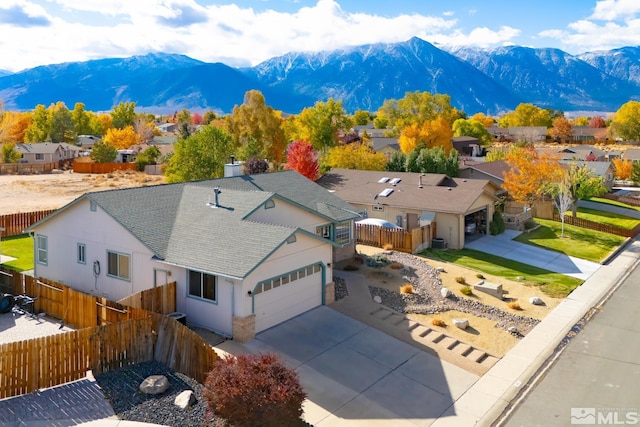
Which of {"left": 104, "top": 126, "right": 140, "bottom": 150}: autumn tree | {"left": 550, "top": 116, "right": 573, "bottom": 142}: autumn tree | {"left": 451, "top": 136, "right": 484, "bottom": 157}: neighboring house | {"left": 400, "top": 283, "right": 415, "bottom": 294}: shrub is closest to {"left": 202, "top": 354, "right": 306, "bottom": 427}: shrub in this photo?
{"left": 400, "top": 283, "right": 415, "bottom": 294}: shrub

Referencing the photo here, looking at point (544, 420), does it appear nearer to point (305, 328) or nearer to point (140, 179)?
point (305, 328)

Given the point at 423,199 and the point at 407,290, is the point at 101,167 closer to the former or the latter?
the point at 423,199

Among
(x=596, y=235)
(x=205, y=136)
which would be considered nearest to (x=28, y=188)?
(x=205, y=136)

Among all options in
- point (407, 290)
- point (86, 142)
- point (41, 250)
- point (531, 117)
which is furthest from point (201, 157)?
point (531, 117)

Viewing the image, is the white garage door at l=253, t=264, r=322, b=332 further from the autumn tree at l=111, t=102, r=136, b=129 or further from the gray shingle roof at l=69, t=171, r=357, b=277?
the autumn tree at l=111, t=102, r=136, b=129

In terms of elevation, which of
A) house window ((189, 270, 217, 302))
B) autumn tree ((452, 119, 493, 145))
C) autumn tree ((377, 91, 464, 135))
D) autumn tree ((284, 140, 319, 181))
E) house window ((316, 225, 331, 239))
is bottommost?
house window ((189, 270, 217, 302))

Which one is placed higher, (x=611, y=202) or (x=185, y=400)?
(x=611, y=202)
